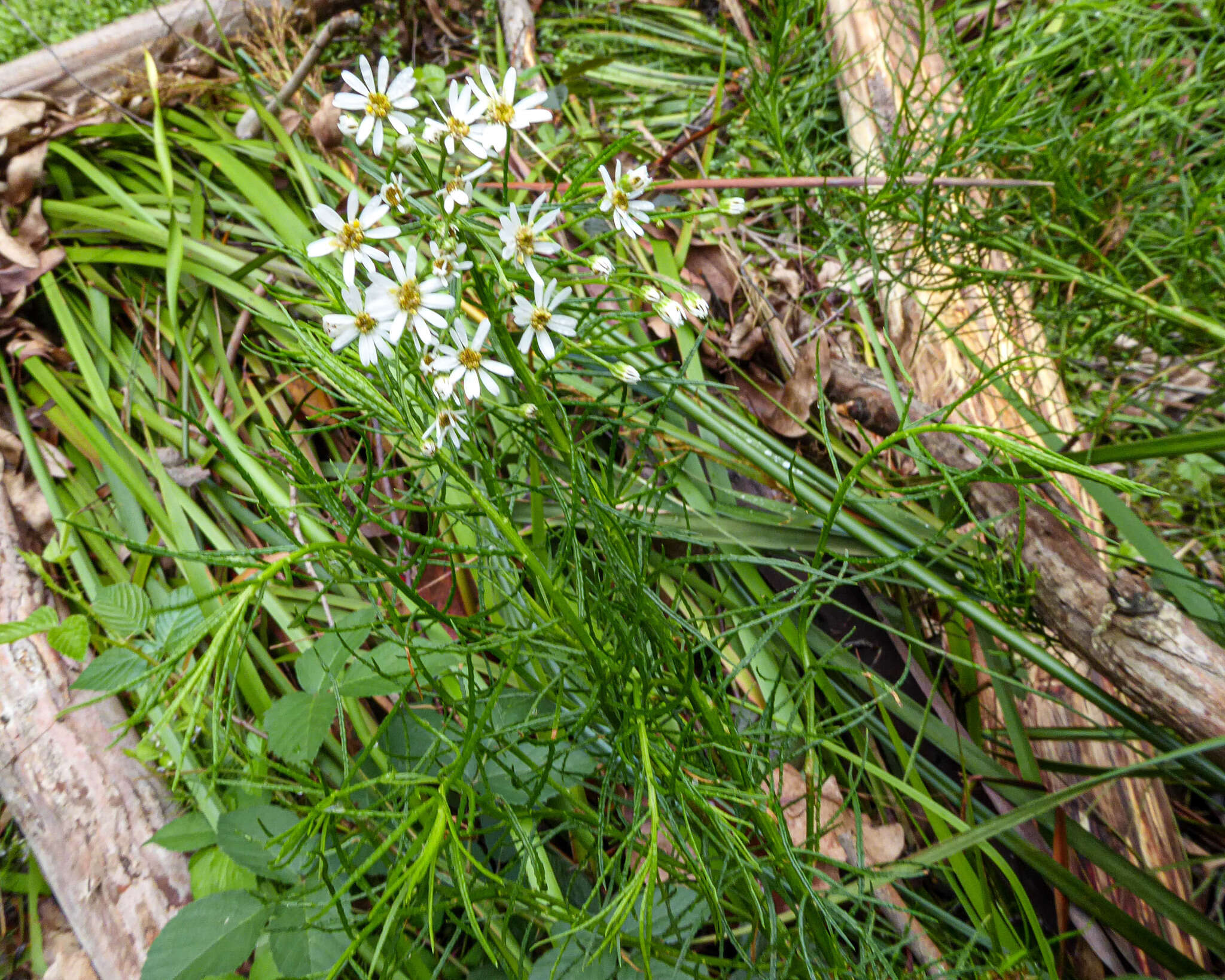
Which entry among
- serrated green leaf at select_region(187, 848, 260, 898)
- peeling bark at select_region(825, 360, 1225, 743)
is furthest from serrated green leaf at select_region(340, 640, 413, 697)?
→ peeling bark at select_region(825, 360, 1225, 743)

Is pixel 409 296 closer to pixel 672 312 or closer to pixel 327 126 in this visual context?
pixel 672 312

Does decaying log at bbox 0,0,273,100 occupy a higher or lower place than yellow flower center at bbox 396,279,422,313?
higher

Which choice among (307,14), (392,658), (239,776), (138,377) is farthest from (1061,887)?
(307,14)

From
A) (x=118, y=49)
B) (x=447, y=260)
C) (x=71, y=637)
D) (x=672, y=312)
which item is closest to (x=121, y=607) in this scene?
(x=71, y=637)

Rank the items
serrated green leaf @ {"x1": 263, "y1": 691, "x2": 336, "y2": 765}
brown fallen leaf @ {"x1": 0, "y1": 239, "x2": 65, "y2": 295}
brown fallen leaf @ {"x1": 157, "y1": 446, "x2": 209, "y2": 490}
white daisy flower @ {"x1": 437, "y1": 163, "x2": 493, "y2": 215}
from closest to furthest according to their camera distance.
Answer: white daisy flower @ {"x1": 437, "y1": 163, "x2": 493, "y2": 215} < serrated green leaf @ {"x1": 263, "y1": 691, "x2": 336, "y2": 765} < brown fallen leaf @ {"x1": 157, "y1": 446, "x2": 209, "y2": 490} < brown fallen leaf @ {"x1": 0, "y1": 239, "x2": 65, "y2": 295}

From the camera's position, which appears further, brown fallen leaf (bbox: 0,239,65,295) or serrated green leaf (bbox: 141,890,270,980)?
brown fallen leaf (bbox: 0,239,65,295)

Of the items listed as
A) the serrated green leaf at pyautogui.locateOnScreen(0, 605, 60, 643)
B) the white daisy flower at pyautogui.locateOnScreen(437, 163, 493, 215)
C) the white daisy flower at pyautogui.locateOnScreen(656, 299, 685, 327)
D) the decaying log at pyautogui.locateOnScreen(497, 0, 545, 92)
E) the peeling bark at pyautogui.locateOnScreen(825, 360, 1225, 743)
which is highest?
the decaying log at pyautogui.locateOnScreen(497, 0, 545, 92)

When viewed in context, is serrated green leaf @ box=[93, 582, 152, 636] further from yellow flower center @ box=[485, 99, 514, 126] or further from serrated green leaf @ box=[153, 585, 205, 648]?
yellow flower center @ box=[485, 99, 514, 126]
